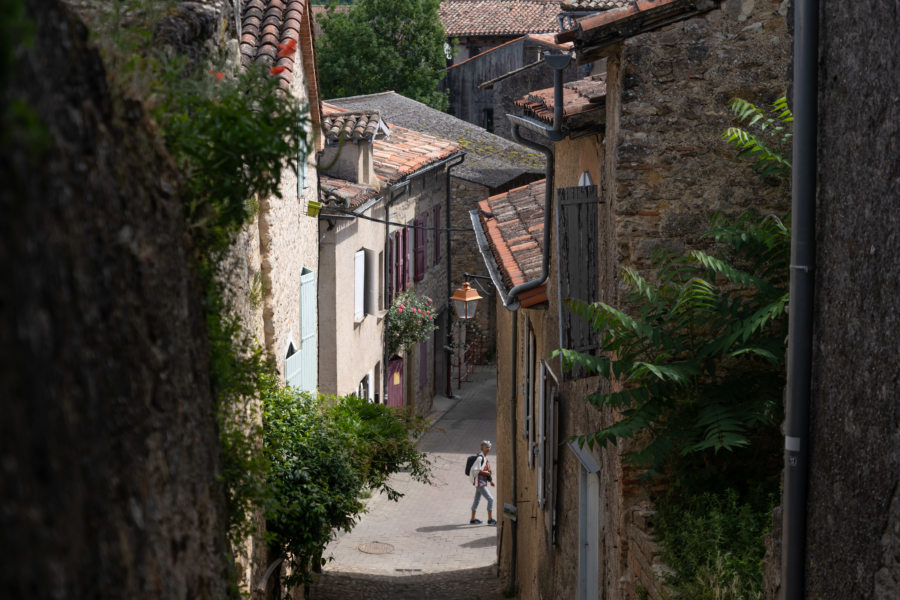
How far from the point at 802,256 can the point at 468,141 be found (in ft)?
82.2

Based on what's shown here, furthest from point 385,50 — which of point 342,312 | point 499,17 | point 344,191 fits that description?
point 344,191

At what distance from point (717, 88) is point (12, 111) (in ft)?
18.6

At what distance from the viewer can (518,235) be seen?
446 inches

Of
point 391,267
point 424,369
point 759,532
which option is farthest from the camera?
point 424,369

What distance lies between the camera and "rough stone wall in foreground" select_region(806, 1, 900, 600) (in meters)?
3.70

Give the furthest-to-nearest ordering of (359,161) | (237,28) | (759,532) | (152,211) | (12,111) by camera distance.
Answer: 1. (359,161)
2. (237,28)
3. (759,532)
4. (152,211)
5. (12,111)

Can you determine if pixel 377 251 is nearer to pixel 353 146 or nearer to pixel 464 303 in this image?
pixel 464 303

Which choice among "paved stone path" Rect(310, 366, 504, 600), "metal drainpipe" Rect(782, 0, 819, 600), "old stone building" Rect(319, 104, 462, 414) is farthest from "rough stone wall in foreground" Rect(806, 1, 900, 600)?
"old stone building" Rect(319, 104, 462, 414)

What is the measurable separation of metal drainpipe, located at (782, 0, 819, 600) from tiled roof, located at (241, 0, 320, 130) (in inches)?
246

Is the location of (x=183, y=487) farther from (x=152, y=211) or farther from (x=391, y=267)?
(x=391, y=267)

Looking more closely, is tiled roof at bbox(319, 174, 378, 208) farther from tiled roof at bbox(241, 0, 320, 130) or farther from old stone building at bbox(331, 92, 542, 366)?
old stone building at bbox(331, 92, 542, 366)

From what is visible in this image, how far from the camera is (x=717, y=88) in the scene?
258 inches

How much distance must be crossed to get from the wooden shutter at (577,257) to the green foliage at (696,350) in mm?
1167


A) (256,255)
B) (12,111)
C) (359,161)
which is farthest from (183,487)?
(359,161)
